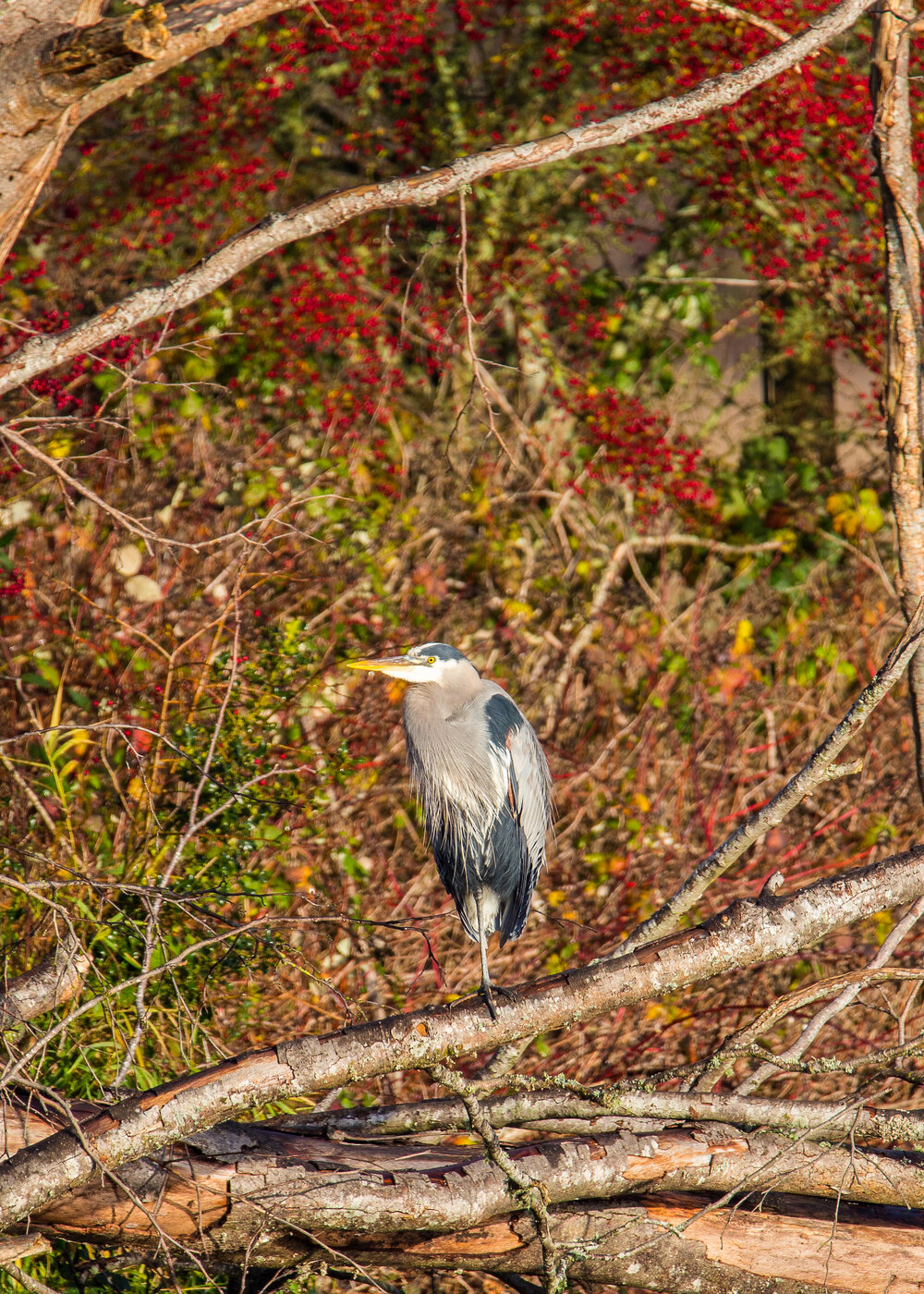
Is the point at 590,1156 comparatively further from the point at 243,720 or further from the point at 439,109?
the point at 439,109

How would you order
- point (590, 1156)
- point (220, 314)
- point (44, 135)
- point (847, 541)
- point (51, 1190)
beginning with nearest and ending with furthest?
point (51, 1190)
point (590, 1156)
point (44, 135)
point (220, 314)
point (847, 541)

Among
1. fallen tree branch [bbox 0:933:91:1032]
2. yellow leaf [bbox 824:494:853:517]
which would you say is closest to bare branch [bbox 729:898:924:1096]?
fallen tree branch [bbox 0:933:91:1032]

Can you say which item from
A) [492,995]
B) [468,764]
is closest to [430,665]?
[468,764]

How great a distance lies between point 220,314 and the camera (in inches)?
217

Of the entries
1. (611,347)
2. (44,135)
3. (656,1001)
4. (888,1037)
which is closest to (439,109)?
(611,347)

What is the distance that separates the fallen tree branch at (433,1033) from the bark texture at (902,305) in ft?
2.62

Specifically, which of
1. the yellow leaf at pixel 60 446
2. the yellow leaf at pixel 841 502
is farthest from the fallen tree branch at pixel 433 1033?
the yellow leaf at pixel 841 502

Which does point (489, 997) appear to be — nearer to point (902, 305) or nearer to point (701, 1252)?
point (701, 1252)

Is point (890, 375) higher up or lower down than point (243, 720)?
higher up

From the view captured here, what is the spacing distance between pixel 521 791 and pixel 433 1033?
95cm

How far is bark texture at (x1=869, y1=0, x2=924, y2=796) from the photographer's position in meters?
2.94

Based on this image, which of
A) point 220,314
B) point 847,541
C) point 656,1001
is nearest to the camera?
point 656,1001

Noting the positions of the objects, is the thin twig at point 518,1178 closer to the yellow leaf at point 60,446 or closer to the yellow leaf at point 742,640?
the yellow leaf at point 60,446

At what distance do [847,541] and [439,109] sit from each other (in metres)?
3.32
